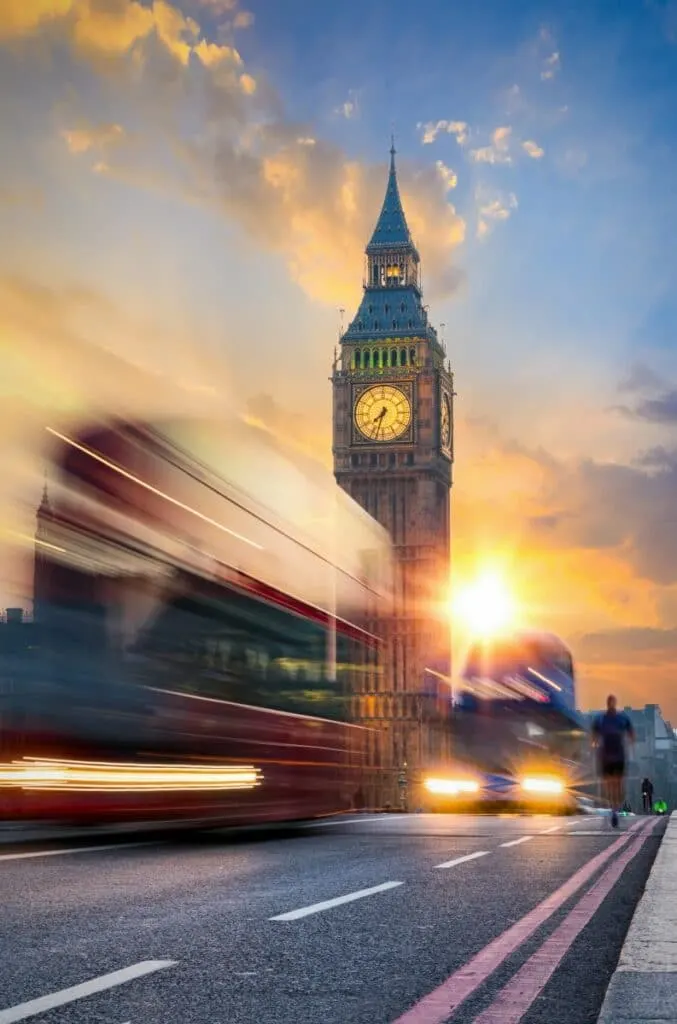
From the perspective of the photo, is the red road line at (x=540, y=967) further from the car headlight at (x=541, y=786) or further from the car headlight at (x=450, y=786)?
the car headlight at (x=541, y=786)

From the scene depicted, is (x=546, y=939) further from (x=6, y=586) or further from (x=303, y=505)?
(x=303, y=505)

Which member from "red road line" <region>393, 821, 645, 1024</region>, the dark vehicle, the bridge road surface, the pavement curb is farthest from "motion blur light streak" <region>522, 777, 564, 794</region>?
the pavement curb

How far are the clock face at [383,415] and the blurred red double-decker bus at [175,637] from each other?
81.7m

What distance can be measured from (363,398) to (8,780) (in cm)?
8766

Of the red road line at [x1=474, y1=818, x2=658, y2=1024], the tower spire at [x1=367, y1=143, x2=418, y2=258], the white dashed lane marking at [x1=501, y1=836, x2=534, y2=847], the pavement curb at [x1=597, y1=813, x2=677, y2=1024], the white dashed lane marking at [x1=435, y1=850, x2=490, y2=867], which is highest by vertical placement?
the tower spire at [x1=367, y1=143, x2=418, y2=258]

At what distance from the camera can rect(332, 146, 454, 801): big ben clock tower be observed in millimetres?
96000

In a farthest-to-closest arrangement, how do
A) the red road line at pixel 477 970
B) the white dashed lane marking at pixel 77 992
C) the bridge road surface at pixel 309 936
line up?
the bridge road surface at pixel 309 936 → the red road line at pixel 477 970 → the white dashed lane marking at pixel 77 992

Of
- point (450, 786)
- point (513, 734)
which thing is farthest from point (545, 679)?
point (450, 786)

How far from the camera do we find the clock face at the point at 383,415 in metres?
96.9

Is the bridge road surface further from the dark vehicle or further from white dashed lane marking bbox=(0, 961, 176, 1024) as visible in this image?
the dark vehicle

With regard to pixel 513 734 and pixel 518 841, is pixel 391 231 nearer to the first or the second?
pixel 513 734

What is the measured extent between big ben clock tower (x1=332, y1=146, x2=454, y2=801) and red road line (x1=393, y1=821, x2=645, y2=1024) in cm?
8706

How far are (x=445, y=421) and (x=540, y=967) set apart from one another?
94.6 metres

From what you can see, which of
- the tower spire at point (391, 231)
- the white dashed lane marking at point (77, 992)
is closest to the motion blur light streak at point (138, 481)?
the white dashed lane marking at point (77, 992)
